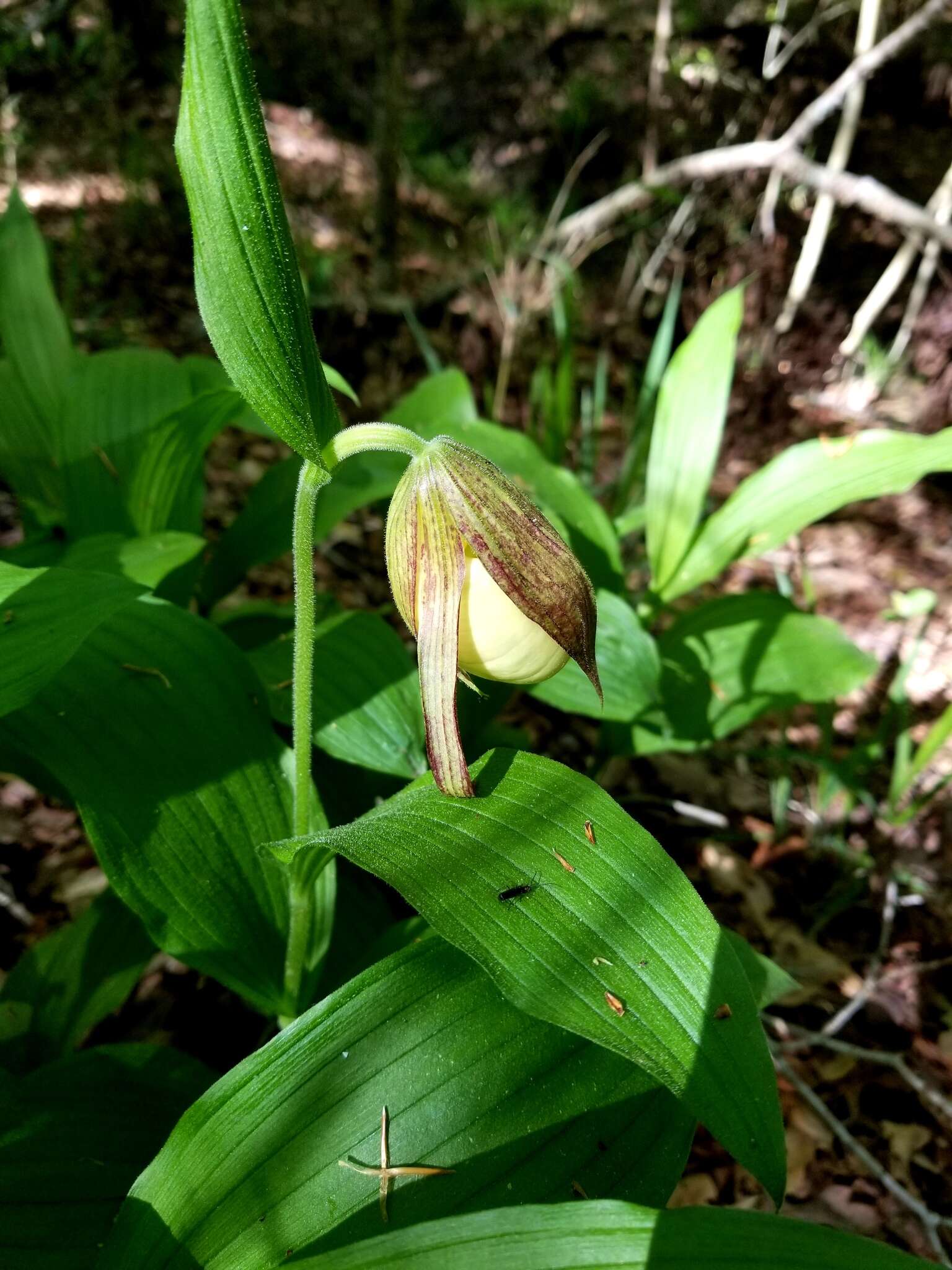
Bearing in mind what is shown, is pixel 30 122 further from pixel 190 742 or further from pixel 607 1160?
pixel 607 1160

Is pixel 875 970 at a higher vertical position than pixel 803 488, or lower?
lower

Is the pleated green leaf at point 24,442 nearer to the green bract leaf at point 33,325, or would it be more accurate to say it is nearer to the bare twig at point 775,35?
the green bract leaf at point 33,325

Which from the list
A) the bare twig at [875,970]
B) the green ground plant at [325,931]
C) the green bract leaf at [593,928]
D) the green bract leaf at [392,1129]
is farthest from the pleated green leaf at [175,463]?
the bare twig at [875,970]

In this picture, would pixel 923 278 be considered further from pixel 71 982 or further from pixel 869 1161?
pixel 71 982

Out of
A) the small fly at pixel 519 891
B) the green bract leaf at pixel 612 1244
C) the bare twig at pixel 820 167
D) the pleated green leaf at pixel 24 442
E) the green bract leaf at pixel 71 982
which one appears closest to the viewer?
the green bract leaf at pixel 612 1244

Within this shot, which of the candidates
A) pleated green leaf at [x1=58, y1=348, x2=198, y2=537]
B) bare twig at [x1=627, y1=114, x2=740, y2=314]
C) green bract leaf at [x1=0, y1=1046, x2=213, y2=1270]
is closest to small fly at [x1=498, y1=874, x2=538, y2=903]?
green bract leaf at [x1=0, y1=1046, x2=213, y2=1270]

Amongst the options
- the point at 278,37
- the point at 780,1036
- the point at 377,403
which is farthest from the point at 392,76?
the point at 780,1036

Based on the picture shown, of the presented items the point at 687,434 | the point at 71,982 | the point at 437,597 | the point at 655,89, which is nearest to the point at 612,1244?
the point at 437,597
